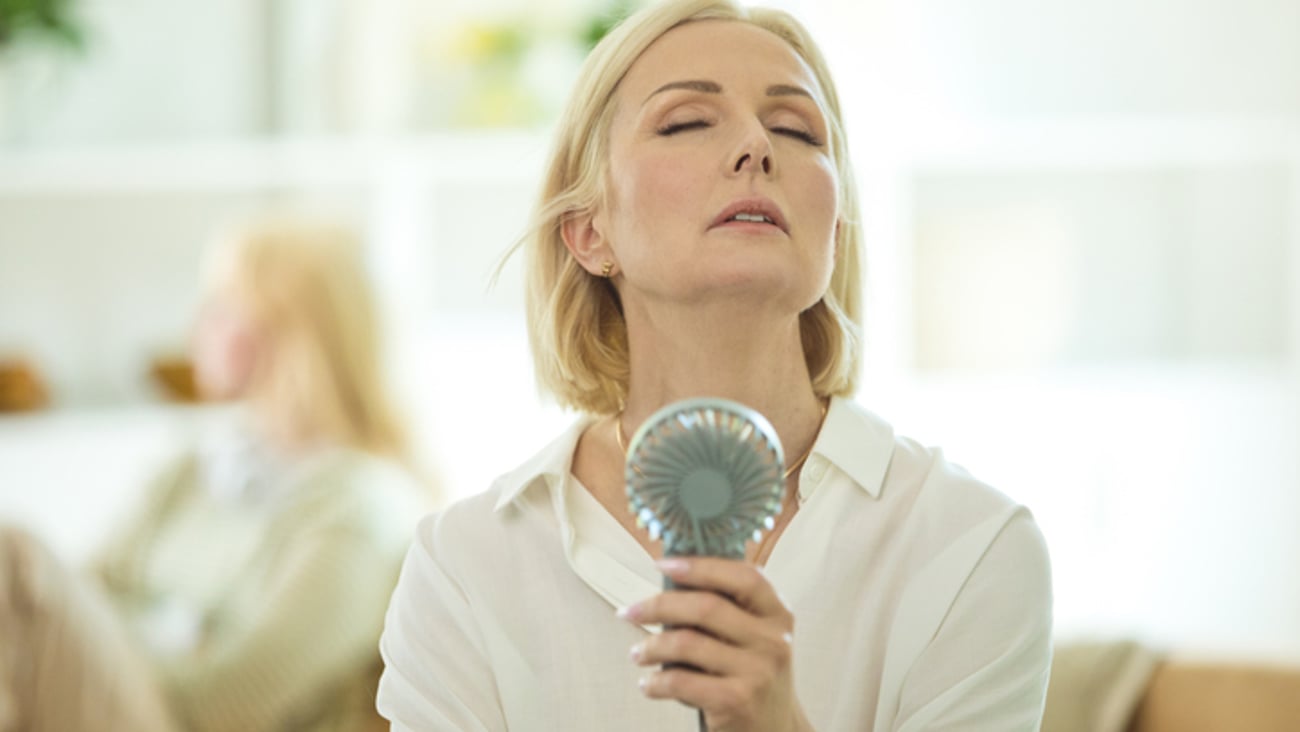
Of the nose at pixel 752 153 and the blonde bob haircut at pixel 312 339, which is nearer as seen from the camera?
the nose at pixel 752 153

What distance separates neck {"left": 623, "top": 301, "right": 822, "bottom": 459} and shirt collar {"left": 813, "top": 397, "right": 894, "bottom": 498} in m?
0.03

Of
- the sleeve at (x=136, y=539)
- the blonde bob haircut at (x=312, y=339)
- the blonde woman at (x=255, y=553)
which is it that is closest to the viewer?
the blonde woman at (x=255, y=553)

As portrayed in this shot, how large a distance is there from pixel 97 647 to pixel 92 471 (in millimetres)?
1449

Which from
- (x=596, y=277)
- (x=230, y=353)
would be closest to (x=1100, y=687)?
(x=596, y=277)

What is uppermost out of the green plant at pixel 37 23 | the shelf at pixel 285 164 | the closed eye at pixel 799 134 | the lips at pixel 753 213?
the green plant at pixel 37 23

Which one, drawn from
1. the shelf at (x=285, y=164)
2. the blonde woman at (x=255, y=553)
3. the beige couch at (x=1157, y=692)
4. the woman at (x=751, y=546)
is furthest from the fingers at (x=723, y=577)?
the shelf at (x=285, y=164)

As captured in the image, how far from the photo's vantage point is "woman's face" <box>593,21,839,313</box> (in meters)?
1.00

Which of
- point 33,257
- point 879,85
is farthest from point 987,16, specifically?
point 33,257

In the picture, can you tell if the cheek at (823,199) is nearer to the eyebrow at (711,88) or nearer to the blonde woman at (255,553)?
the eyebrow at (711,88)

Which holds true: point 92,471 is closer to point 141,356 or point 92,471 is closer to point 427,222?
point 141,356

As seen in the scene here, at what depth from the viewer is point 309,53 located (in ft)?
11.8

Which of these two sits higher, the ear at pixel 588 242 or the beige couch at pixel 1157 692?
the ear at pixel 588 242

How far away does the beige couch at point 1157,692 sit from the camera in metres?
1.46

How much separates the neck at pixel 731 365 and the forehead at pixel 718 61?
0.16 metres
